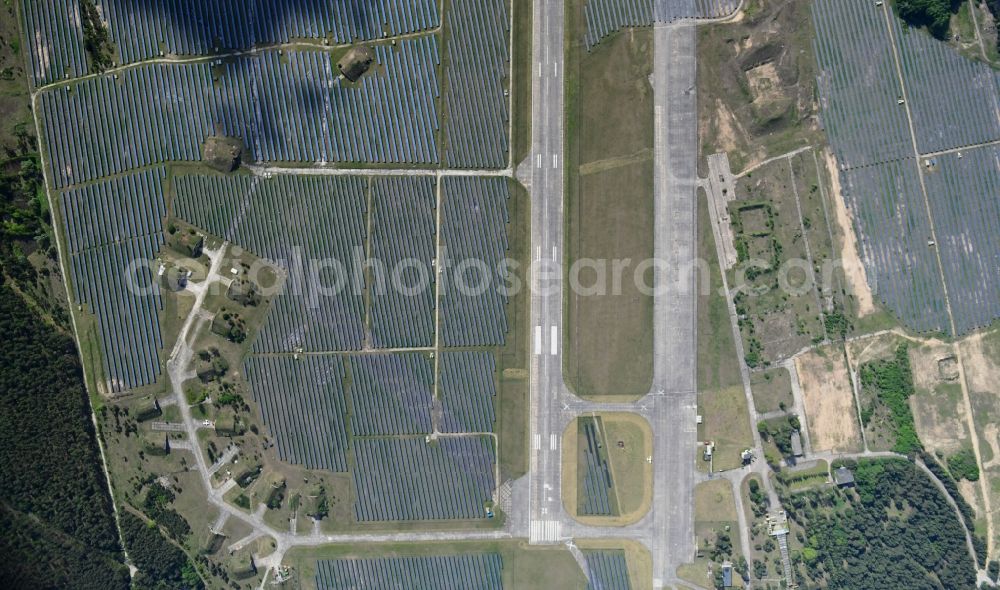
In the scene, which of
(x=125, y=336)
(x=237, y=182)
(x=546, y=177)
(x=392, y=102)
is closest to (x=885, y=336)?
(x=546, y=177)

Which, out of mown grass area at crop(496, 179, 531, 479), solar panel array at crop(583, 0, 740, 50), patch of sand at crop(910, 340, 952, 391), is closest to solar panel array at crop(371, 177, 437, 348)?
mown grass area at crop(496, 179, 531, 479)

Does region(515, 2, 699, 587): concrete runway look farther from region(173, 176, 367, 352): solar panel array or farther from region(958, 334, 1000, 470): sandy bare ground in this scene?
region(958, 334, 1000, 470): sandy bare ground

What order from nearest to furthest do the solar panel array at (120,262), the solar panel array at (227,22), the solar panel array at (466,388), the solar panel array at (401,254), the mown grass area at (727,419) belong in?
the solar panel array at (227,22) < the solar panel array at (120,262) < the solar panel array at (401,254) < the solar panel array at (466,388) < the mown grass area at (727,419)

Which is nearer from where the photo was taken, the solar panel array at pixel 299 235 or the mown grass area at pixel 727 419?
the solar panel array at pixel 299 235

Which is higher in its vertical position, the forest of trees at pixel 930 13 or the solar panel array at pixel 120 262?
the forest of trees at pixel 930 13

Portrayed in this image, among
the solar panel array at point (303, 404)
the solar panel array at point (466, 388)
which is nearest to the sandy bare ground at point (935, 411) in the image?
the solar panel array at point (466, 388)

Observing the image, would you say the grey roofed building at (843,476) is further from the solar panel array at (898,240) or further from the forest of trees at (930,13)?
the forest of trees at (930,13)
